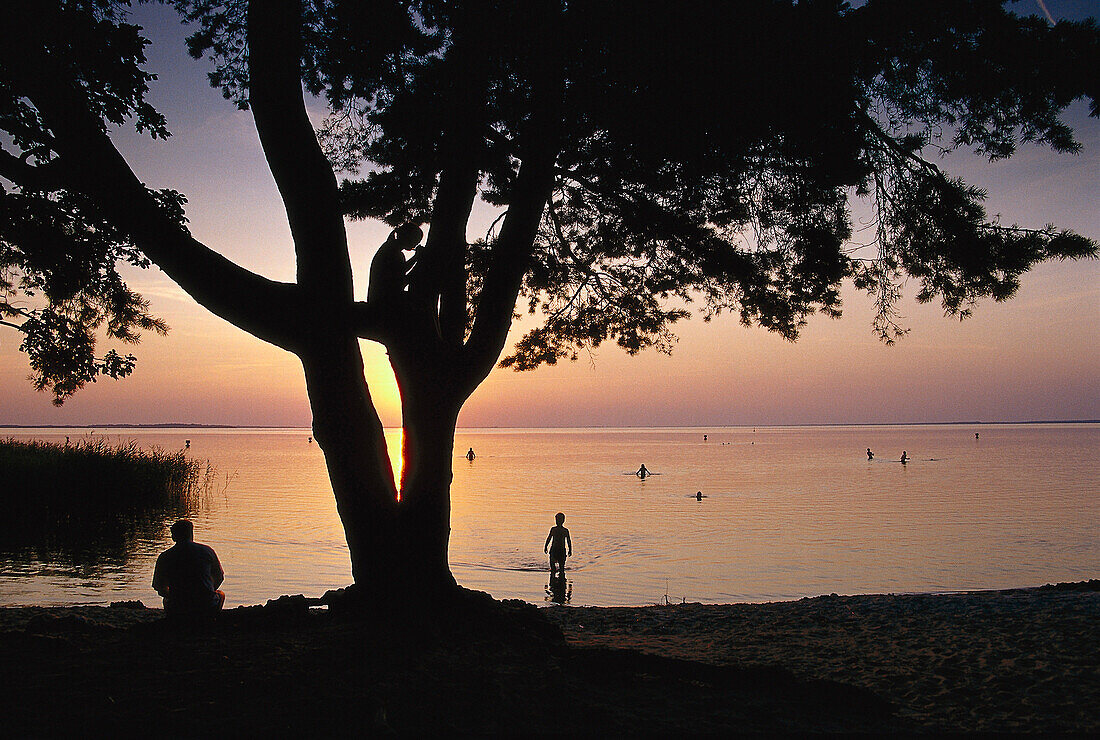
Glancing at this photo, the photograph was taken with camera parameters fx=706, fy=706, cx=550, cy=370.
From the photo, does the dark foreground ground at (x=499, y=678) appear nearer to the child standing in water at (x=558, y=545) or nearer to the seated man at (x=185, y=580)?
the seated man at (x=185, y=580)

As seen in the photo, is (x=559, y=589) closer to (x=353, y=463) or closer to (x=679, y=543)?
(x=679, y=543)

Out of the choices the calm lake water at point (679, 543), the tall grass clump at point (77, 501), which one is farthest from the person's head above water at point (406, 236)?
the tall grass clump at point (77, 501)

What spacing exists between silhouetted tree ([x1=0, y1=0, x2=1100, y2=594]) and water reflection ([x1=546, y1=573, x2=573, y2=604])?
10.1 metres

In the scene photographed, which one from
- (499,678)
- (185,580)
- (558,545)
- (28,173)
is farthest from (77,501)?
(499,678)

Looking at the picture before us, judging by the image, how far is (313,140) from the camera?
279 inches

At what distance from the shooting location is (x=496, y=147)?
29.1 ft

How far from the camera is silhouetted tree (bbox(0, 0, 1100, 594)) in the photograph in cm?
626

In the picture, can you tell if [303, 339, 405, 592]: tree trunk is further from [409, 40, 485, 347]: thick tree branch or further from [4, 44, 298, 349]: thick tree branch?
[409, 40, 485, 347]: thick tree branch

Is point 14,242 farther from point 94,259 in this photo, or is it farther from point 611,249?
point 611,249

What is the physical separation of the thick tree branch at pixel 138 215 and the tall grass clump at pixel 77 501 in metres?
18.0

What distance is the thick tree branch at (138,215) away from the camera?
578 cm

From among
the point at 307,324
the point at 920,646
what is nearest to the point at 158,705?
the point at 307,324

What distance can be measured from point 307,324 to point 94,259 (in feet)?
9.53

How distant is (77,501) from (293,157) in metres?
24.6
